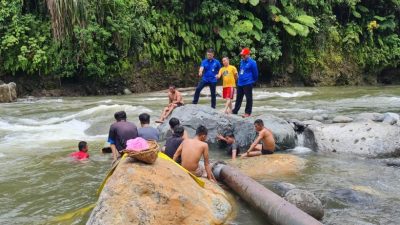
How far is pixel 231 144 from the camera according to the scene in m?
9.20

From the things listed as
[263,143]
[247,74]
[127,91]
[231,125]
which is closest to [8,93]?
[127,91]

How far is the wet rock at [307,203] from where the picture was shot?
17.4 feet

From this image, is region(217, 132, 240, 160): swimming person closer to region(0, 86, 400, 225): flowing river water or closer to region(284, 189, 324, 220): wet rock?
region(0, 86, 400, 225): flowing river water

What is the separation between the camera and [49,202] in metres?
6.27

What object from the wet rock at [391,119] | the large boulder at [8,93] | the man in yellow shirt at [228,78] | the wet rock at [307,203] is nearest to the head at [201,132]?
the wet rock at [307,203]

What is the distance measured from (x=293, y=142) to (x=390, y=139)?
6.18 ft

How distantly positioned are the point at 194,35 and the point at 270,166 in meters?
14.0

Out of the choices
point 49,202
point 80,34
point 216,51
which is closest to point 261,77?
point 216,51

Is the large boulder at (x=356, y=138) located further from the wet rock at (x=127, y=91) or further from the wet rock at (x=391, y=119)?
the wet rock at (x=127, y=91)

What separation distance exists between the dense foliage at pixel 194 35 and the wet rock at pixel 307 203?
14.0 meters

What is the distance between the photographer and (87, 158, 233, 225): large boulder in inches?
182

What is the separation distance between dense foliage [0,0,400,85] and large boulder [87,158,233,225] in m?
13.6

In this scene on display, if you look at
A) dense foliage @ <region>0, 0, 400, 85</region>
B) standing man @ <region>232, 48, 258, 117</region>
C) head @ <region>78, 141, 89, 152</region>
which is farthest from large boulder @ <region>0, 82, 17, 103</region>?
standing man @ <region>232, 48, 258, 117</region>

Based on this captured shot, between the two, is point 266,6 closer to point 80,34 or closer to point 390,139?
point 80,34
